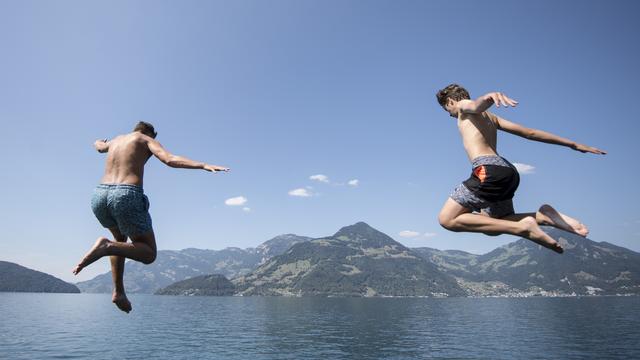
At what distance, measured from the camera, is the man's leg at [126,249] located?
4.64m

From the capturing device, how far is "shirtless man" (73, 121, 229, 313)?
4734mm

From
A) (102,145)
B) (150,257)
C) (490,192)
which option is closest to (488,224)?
(490,192)

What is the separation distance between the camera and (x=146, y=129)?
5.54 m

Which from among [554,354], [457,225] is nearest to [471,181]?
[457,225]

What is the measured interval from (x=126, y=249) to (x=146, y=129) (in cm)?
173

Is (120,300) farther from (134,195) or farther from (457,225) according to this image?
(457,225)

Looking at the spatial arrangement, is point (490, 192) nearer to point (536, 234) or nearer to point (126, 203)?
point (536, 234)

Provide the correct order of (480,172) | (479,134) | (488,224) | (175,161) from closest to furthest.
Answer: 1. (175,161)
2. (488,224)
3. (480,172)
4. (479,134)

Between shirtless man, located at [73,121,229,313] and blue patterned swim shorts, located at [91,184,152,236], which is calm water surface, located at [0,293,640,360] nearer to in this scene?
shirtless man, located at [73,121,229,313]

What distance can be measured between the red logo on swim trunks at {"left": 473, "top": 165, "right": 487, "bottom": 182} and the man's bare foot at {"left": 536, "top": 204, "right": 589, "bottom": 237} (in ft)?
3.11

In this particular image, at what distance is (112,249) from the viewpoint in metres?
4.71

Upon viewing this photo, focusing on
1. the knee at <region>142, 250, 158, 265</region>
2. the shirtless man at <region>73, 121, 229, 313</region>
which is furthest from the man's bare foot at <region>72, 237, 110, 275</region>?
the knee at <region>142, 250, 158, 265</region>

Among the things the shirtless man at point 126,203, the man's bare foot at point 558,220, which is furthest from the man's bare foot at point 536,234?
the shirtless man at point 126,203

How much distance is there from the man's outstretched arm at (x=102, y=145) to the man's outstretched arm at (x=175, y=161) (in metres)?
1.06
